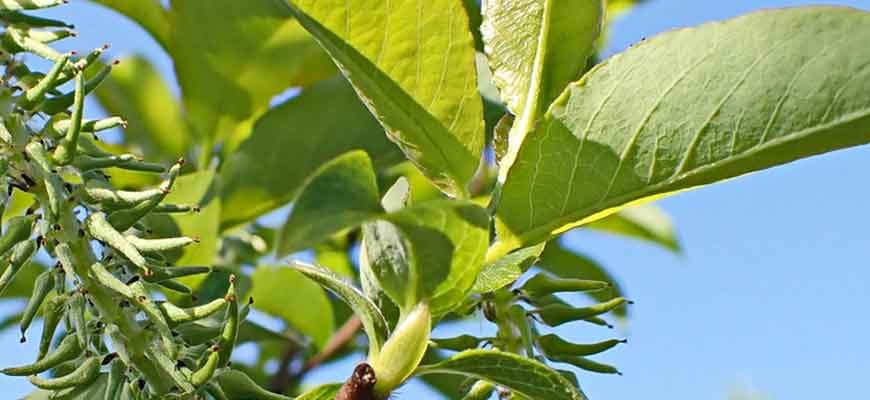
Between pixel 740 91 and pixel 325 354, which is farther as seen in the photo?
pixel 325 354

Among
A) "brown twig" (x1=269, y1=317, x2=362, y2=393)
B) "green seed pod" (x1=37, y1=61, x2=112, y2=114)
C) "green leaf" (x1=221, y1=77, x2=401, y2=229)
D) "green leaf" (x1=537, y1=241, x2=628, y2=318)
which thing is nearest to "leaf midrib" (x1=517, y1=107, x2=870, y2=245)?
"green seed pod" (x1=37, y1=61, x2=112, y2=114)

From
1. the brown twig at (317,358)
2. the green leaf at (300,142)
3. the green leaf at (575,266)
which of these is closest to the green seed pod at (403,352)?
the green leaf at (300,142)

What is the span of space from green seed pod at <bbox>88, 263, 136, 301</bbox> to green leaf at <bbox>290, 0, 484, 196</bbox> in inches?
8.1

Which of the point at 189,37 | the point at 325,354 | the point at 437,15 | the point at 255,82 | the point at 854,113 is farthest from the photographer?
the point at 325,354

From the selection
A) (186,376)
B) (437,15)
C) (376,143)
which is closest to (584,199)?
(437,15)

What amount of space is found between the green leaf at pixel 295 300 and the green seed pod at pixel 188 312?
32.4 inches

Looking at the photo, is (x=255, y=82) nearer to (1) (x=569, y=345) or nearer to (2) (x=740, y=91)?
(1) (x=569, y=345)

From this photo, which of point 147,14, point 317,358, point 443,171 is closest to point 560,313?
point 443,171

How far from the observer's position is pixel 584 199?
2.51 ft

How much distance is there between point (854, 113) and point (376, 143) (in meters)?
0.92

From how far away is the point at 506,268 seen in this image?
A: 801mm

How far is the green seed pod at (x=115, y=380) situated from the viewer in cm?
75

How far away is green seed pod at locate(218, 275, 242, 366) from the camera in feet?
2.34

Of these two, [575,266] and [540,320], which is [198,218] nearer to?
[540,320]
